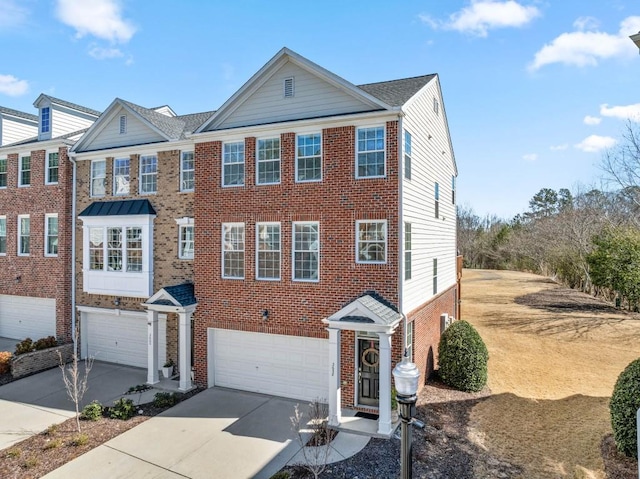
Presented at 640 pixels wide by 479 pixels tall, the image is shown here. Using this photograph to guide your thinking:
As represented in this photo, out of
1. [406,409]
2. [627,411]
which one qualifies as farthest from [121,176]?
[627,411]

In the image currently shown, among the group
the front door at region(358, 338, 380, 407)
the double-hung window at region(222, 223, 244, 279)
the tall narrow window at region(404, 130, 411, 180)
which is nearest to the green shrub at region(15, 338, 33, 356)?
the double-hung window at region(222, 223, 244, 279)

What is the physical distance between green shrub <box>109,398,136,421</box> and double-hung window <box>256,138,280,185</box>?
23.8ft

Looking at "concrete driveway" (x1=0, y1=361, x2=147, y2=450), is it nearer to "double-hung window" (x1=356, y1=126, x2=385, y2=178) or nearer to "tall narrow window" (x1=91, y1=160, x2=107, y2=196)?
"tall narrow window" (x1=91, y1=160, x2=107, y2=196)

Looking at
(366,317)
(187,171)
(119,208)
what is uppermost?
(187,171)

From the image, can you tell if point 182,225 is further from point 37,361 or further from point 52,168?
point 37,361

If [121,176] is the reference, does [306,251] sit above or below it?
below

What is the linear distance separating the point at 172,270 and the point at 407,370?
437 inches

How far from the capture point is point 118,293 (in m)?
14.5

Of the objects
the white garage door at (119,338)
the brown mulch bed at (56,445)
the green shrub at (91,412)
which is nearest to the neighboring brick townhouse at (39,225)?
the white garage door at (119,338)

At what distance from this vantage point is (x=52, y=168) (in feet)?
53.4

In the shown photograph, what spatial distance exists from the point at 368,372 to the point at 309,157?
6264 mm

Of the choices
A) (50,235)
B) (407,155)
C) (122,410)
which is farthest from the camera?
(50,235)

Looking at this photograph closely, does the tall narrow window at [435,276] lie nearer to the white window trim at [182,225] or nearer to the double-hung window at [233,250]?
the double-hung window at [233,250]

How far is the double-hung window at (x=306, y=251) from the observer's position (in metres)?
11.2
